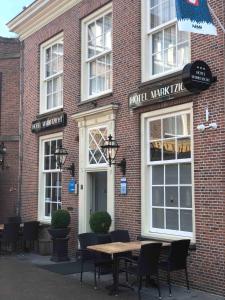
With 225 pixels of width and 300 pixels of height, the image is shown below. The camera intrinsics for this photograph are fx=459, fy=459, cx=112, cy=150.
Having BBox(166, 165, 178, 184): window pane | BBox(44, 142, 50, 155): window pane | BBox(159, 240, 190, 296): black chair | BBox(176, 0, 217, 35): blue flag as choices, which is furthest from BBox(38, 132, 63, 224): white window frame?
BBox(176, 0, 217, 35): blue flag

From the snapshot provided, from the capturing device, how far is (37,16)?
1543 cm

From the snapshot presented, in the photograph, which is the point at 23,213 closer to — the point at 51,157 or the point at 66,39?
the point at 51,157

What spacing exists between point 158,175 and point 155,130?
3.33 ft

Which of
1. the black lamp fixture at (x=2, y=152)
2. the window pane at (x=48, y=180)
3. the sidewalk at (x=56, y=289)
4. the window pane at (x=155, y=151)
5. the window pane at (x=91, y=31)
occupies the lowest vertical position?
the sidewalk at (x=56, y=289)

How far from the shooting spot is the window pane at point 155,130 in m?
10.2

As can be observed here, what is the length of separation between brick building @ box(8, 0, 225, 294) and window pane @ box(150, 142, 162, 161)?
23 mm

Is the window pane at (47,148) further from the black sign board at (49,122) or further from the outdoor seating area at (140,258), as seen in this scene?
the outdoor seating area at (140,258)

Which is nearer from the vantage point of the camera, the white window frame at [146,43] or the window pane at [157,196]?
the window pane at [157,196]

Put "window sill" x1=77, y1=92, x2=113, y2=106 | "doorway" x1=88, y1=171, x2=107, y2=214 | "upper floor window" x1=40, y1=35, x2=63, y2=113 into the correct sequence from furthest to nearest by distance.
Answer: "upper floor window" x1=40, y1=35, x2=63, y2=113
"doorway" x1=88, y1=171, x2=107, y2=214
"window sill" x1=77, y1=92, x2=113, y2=106

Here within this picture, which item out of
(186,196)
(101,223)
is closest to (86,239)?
(101,223)

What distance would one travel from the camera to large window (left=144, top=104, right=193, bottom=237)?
31.0ft

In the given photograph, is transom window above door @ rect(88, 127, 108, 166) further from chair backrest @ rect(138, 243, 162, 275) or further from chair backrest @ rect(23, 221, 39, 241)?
chair backrest @ rect(138, 243, 162, 275)

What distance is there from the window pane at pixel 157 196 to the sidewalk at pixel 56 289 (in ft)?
6.25

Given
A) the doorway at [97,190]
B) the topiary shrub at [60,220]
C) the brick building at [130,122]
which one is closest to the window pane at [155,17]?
the brick building at [130,122]
